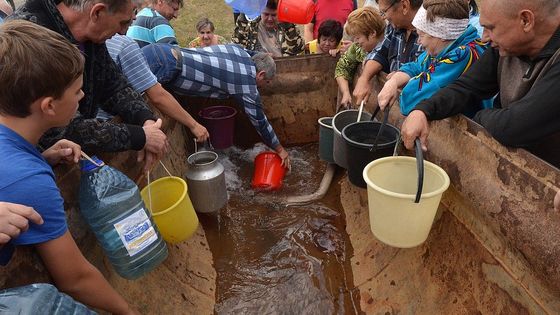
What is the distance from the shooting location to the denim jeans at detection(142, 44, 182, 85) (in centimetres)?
341

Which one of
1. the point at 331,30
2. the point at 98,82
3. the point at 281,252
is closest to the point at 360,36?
the point at 331,30

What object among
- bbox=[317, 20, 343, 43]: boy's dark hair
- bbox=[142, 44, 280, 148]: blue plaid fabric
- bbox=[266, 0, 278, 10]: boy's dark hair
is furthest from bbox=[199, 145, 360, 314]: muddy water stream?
bbox=[266, 0, 278, 10]: boy's dark hair

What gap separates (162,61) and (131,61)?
0.49 m

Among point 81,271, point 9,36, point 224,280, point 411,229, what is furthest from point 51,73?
point 224,280

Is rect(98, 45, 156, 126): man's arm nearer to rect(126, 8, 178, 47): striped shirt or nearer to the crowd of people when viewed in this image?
the crowd of people

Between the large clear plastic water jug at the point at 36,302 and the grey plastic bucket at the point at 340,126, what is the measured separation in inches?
86.5

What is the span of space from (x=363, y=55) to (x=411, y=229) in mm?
2312

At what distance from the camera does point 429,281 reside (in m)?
2.34

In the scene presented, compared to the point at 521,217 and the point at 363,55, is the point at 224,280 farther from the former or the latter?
the point at 363,55

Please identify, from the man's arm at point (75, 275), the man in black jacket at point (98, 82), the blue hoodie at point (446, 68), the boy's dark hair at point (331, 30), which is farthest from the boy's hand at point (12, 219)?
the boy's dark hair at point (331, 30)

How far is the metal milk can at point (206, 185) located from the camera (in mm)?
3090

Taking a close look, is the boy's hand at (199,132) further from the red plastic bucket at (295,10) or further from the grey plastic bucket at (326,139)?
the red plastic bucket at (295,10)

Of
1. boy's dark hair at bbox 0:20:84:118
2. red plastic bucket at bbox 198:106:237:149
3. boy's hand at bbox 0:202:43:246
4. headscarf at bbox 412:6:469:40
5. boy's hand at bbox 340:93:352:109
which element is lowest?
red plastic bucket at bbox 198:106:237:149

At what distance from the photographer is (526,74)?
6.37 feet
